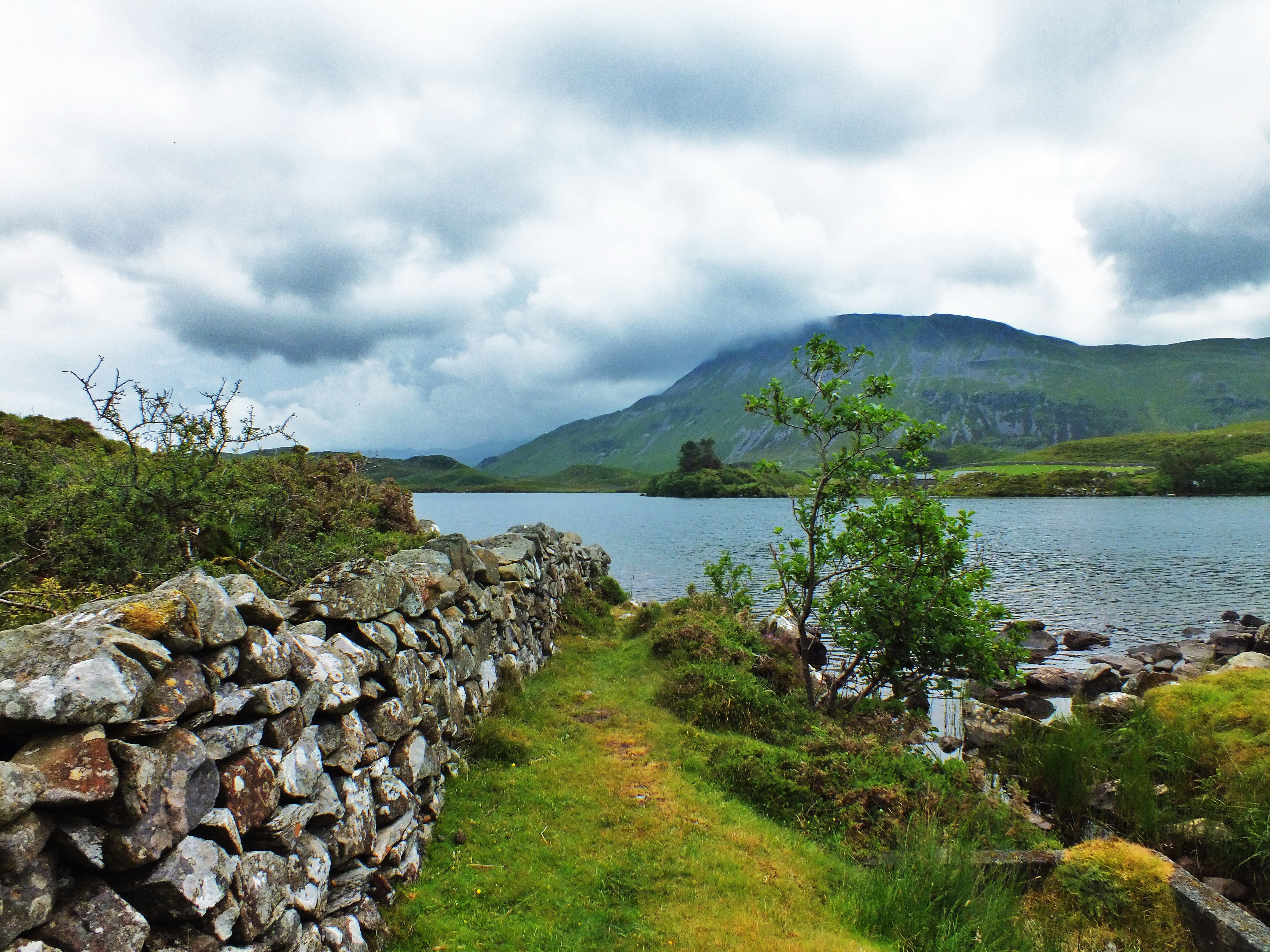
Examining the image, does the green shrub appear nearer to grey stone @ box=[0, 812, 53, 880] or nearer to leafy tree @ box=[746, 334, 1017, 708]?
leafy tree @ box=[746, 334, 1017, 708]

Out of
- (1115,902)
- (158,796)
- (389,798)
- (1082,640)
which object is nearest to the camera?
(158,796)

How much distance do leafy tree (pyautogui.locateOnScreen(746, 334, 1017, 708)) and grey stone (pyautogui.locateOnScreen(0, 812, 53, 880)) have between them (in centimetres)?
1133

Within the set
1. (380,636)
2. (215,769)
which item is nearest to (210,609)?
(215,769)

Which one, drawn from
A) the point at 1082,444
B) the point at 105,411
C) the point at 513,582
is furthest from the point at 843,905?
the point at 1082,444

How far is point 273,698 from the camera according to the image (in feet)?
16.1

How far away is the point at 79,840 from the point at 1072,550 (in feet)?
193

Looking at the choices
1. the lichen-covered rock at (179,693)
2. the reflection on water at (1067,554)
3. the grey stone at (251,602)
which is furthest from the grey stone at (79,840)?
the reflection on water at (1067,554)

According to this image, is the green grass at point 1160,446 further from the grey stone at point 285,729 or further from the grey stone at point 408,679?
the grey stone at point 285,729

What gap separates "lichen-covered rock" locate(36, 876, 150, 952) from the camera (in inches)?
127

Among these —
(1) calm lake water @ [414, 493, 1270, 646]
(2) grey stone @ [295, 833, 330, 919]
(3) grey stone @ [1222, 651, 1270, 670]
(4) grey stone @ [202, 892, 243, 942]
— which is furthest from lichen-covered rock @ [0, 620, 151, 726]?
(3) grey stone @ [1222, 651, 1270, 670]

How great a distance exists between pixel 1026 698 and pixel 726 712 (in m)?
11.7

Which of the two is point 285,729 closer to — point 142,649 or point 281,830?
point 281,830

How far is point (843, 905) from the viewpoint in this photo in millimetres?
6715

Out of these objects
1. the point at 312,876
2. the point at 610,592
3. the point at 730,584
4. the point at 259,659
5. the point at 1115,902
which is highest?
the point at 259,659
